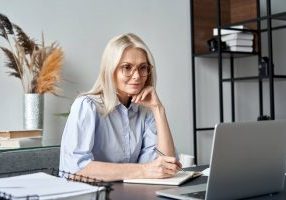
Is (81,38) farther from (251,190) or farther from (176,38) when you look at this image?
(251,190)

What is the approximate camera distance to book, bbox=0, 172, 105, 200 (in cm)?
71

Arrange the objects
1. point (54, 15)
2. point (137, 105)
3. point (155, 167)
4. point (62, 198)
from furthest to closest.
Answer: point (54, 15), point (137, 105), point (155, 167), point (62, 198)

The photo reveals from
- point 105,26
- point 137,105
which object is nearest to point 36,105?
point 137,105

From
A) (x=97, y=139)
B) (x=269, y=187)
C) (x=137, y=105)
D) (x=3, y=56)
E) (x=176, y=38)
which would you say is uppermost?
(x=176, y=38)

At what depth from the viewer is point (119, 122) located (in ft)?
5.45

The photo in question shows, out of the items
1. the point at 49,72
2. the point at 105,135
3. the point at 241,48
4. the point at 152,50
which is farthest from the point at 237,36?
the point at 105,135

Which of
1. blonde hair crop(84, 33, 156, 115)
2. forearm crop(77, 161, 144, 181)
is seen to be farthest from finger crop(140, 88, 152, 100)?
A: forearm crop(77, 161, 144, 181)

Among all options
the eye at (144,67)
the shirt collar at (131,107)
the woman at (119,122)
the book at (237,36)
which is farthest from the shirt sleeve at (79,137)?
the book at (237,36)

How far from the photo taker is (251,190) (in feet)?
3.52

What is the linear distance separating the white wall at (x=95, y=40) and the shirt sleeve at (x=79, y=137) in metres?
0.98

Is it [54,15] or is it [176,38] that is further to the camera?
[176,38]

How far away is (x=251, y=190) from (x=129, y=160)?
0.70 meters

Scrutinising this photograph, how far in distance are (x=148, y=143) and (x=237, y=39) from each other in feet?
5.05

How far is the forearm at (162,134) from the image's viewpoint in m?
1.70
